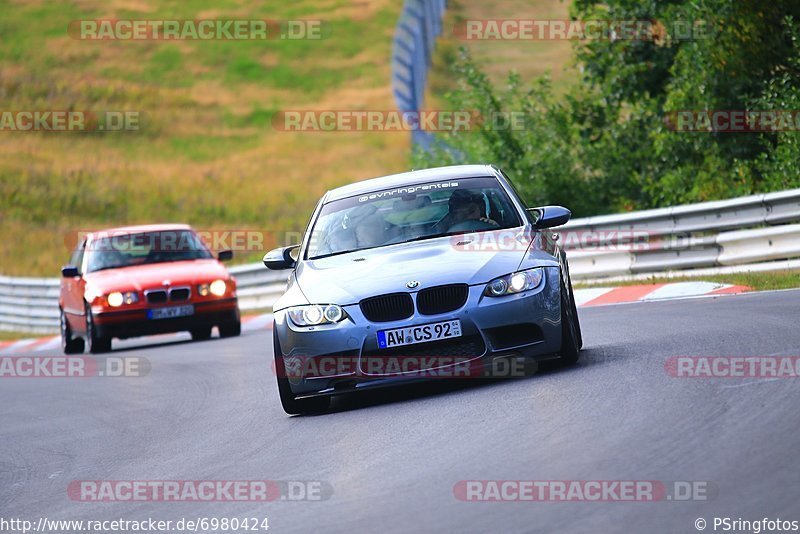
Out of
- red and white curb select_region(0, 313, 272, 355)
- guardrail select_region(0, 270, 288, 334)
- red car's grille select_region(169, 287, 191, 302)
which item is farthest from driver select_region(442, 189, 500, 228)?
guardrail select_region(0, 270, 288, 334)

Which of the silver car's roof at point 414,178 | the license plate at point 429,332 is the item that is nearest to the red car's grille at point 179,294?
the silver car's roof at point 414,178

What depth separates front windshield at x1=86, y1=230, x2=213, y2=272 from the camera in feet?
61.6

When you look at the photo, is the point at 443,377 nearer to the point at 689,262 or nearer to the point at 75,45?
the point at 689,262

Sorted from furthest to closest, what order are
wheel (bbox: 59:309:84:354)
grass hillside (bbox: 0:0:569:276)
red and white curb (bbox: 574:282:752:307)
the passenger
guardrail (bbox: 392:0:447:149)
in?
grass hillside (bbox: 0:0:569:276)
guardrail (bbox: 392:0:447:149)
wheel (bbox: 59:309:84:354)
red and white curb (bbox: 574:282:752:307)
the passenger

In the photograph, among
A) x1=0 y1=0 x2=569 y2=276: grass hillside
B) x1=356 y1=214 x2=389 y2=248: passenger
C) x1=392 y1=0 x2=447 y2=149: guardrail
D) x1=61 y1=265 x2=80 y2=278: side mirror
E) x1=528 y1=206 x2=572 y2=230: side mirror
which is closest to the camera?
x1=528 y1=206 x2=572 y2=230: side mirror

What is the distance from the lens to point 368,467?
6.98 metres

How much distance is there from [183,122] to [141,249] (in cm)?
5613

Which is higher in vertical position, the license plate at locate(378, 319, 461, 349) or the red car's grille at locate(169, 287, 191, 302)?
the license plate at locate(378, 319, 461, 349)

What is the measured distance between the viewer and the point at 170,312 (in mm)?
17719

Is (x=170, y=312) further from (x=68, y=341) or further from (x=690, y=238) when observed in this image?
(x=690, y=238)

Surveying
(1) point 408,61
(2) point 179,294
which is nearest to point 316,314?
(2) point 179,294

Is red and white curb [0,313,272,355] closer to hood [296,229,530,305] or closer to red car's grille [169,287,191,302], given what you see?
red car's grille [169,287,191,302]

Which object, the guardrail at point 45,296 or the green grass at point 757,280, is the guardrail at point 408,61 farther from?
the green grass at point 757,280

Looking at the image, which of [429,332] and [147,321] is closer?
[429,332]
